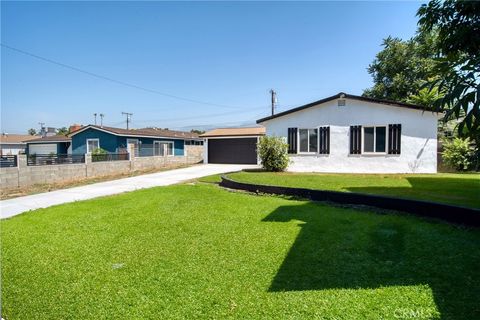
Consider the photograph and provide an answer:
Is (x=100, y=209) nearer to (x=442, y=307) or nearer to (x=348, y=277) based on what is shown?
(x=348, y=277)

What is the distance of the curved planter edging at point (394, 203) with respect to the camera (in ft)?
18.2

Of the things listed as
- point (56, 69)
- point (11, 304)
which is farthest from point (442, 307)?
point (56, 69)

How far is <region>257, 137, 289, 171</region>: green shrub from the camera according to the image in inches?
624

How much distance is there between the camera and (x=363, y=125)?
14.7m

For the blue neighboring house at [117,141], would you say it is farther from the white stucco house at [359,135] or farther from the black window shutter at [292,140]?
the white stucco house at [359,135]

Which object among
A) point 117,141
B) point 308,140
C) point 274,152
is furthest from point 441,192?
point 117,141

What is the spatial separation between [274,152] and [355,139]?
3987mm

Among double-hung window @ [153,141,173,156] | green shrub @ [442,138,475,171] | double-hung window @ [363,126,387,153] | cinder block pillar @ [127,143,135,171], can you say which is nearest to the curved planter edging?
double-hung window @ [363,126,387,153]

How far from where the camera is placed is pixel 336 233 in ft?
17.4

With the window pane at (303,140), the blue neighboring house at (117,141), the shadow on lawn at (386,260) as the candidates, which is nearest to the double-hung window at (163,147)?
the blue neighboring house at (117,141)

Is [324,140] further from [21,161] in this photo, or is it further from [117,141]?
[117,141]

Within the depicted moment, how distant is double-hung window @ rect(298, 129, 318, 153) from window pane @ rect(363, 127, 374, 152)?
7.74 ft

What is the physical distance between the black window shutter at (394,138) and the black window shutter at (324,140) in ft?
9.07

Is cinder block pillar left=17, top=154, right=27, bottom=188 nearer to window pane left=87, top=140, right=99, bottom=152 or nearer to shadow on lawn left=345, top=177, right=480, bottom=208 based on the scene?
window pane left=87, top=140, right=99, bottom=152
